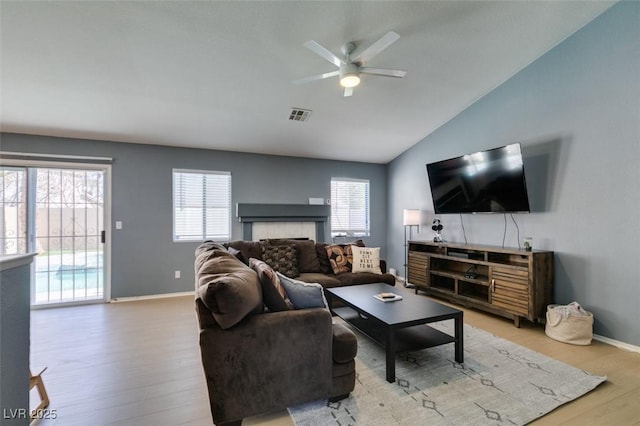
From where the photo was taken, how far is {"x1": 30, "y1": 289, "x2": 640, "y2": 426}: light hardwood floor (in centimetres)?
174

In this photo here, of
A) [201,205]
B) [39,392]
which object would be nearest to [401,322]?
[39,392]

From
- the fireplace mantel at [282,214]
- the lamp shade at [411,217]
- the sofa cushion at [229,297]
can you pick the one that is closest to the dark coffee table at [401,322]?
the sofa cushion at [229,297]

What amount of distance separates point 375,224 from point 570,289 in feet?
11.2

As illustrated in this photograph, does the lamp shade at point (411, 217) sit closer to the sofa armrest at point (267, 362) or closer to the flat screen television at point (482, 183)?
the flat screen television at point (482, 183)

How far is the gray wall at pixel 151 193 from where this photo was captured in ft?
13.8

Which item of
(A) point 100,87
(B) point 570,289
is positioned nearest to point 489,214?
(B) point 570,289

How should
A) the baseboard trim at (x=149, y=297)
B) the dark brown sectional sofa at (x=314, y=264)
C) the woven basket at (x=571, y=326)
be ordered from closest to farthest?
the woven basket at (x=571, y=326)
the dark brown sectional sofa at (x=314, y=264)
the baseboard trim at (x=149, y=297)

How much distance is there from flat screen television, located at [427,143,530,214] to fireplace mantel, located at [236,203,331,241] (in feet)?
6.72

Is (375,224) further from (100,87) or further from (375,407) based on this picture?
(100,87)

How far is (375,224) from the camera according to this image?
607 cm

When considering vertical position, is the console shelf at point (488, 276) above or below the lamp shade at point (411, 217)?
below

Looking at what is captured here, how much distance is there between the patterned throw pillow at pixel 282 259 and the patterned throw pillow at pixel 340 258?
513 millimetres

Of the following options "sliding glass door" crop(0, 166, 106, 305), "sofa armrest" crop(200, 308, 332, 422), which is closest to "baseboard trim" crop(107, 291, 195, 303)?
"sliding glass door" crop(0, 166, 106, 305)

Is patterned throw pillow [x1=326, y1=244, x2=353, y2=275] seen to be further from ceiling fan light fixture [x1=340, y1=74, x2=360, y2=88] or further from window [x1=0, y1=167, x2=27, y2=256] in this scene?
window [x1=0, y1=167, x2=27, y2=256]
